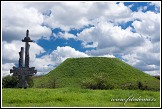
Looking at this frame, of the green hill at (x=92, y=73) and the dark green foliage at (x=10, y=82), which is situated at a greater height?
the green hill at (x=92, y=73)

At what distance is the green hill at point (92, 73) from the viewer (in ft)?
189

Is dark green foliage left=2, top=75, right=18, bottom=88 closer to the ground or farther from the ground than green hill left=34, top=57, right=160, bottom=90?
closer to the ground

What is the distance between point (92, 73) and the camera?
2468 inches

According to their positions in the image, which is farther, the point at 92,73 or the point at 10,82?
the point at 92,73

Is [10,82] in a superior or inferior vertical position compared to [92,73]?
inferior

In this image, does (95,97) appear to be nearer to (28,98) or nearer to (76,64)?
(28,98)

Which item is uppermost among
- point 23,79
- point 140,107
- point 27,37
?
point 27,37

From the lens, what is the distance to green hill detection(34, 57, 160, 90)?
57656 millimetres

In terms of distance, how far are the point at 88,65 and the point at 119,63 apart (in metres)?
7.43

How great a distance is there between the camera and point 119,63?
227 ft

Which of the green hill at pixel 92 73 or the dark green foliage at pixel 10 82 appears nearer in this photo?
the dark green foliage at pixel 10 82

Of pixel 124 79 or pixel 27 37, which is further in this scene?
pixel 124 79

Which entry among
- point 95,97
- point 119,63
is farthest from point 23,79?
point 119,63

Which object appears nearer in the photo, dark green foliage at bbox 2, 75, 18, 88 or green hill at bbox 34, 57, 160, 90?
dark green foliage at bbox 2, 75, 18, 88
